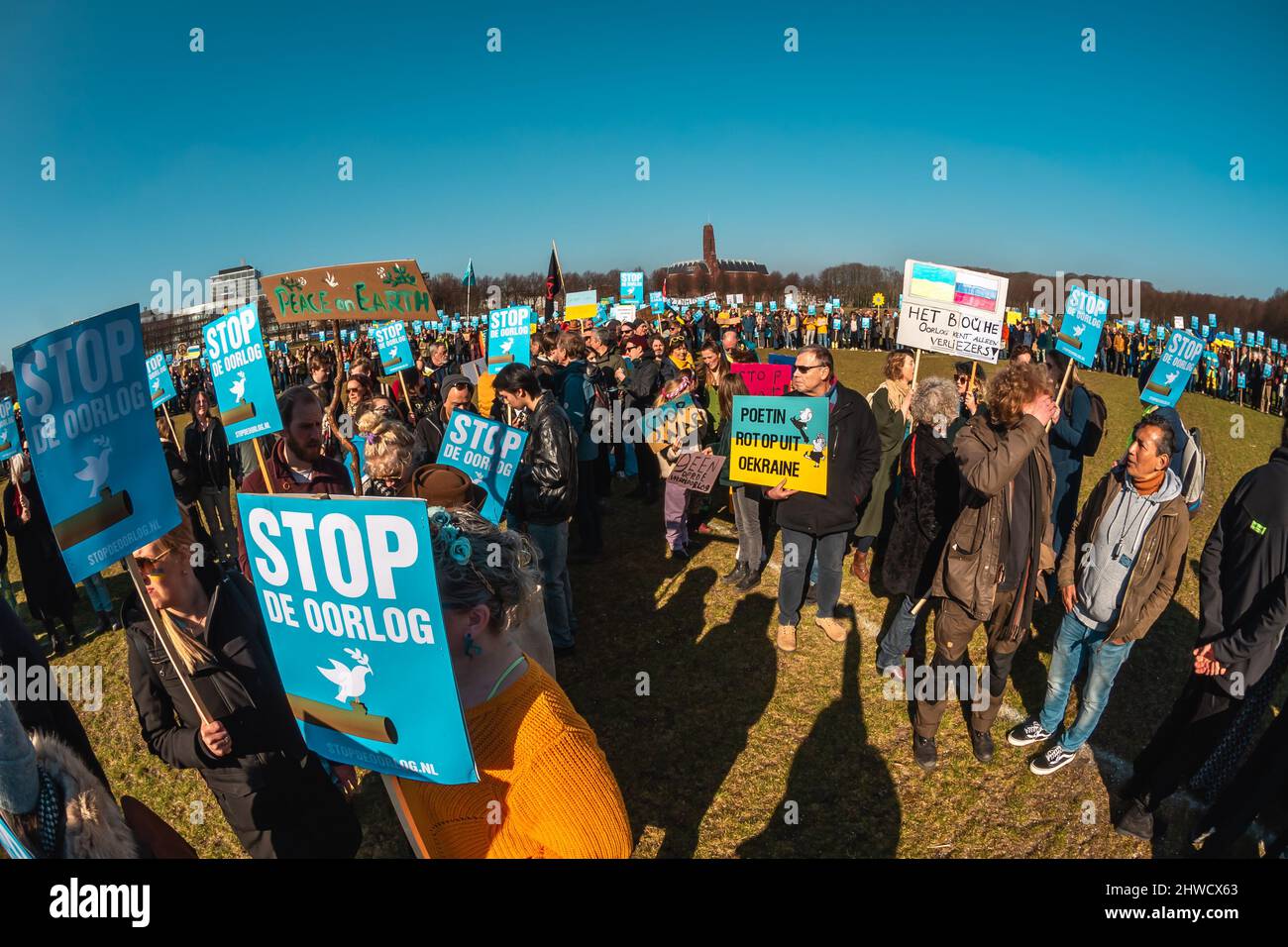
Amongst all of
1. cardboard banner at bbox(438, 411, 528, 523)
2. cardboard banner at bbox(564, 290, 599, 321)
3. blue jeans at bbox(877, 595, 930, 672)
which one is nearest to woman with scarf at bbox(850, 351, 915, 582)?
blue jeans at bbox(877, 595, 930, 672)

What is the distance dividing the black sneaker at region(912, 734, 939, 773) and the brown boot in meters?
2.82

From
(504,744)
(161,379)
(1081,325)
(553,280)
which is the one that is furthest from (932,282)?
(553,280)

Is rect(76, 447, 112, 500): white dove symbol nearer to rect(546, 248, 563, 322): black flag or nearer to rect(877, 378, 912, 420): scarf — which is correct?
rect(877, 378, 912, 420): scarf

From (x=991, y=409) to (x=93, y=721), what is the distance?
716cm

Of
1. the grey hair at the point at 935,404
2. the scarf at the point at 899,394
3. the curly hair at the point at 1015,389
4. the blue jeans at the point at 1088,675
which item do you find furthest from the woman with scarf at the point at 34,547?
the blue jeans at the point at 1088,675

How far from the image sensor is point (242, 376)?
5082mm

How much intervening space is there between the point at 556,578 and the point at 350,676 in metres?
3.28

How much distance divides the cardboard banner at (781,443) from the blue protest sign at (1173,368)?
14.4 ft

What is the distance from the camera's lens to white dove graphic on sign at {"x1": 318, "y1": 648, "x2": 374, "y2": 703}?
184cm

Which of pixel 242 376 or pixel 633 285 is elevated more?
pixel 633 285

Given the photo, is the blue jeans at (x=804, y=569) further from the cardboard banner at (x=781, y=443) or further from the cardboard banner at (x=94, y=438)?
the cardboard banner at (x=94, y=438)

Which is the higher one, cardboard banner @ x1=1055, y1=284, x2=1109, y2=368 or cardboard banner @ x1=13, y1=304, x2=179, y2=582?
cardboard banner @ x1=1055, y1=284, x2=1109, y2=368

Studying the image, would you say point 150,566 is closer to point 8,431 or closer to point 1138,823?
point 1138,823
